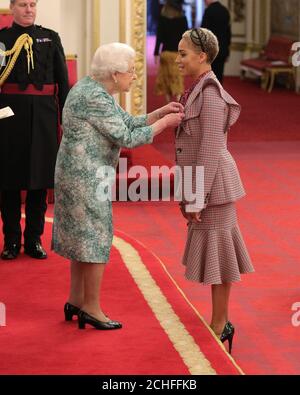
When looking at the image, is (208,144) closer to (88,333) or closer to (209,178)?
(209,178)

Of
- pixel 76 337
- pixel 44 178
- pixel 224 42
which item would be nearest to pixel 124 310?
pixel 76 337

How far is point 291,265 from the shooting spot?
774cm

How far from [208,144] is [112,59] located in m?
0.65

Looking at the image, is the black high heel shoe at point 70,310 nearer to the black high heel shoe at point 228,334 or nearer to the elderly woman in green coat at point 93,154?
the elderly woman in green coat at point 93,154

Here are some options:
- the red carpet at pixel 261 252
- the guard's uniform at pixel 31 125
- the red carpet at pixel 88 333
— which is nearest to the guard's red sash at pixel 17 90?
the guard's uniform at pixel 31 125

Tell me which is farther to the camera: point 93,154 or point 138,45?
point 138,45

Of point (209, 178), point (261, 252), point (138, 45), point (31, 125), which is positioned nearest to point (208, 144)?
point (209, 178)

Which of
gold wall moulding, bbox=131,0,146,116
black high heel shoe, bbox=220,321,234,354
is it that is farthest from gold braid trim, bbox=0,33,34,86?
gold wall moulding, bbox=131,0,146,116

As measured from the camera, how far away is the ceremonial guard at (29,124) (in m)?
7.43

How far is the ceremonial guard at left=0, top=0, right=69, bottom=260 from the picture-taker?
7.43 meters

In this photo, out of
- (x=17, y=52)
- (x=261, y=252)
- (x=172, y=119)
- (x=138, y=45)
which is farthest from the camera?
(x=138, y=45)

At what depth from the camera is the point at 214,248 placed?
5.67 meters

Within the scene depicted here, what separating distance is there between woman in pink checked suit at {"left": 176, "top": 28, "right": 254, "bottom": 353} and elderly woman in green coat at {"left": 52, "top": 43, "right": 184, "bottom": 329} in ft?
0.45

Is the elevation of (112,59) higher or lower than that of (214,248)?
higher
